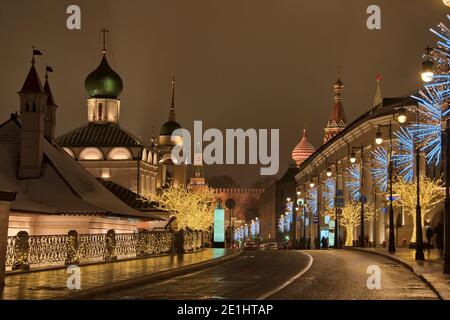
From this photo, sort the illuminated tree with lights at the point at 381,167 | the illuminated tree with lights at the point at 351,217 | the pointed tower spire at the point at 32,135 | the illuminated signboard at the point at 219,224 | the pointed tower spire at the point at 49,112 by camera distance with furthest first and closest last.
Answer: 1. the illuminated signboard at the point at 219,224
2. the illuminated tree with lights at the point at 351,217
3. the illuminated tree with lights at the point at 381,167
4. the pointed tower spire at the point at 49,112
5. the pointed tower spire at the point at 32,135

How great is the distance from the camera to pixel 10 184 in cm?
4866

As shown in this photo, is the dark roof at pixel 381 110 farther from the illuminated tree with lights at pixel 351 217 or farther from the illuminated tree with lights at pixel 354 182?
the illuminated tree with lights at pixel 351 217

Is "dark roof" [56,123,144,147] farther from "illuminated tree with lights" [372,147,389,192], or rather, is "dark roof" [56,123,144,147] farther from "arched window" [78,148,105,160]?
"illuminated tree with lights" [372,147,389,192]

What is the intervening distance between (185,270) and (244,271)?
7.10 ft

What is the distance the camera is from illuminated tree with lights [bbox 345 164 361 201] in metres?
86.8

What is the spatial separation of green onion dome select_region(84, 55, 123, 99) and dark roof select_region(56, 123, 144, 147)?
6.15 meters

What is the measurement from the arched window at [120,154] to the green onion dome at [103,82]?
25.3 feet

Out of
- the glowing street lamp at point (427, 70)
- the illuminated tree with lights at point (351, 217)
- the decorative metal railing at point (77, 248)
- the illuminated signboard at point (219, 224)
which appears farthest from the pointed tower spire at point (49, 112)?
the glowing street lamp at point (427, 70)

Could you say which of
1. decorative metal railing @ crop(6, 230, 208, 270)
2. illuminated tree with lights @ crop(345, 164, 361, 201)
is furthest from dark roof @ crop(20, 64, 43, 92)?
illuminated tree with lights @ crop(345, 164, 361, 201)

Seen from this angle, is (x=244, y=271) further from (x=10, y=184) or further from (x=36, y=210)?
(x=10, y=184)

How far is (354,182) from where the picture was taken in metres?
93.1

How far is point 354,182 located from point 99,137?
4576cm

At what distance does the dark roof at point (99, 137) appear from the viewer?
12512 cm
